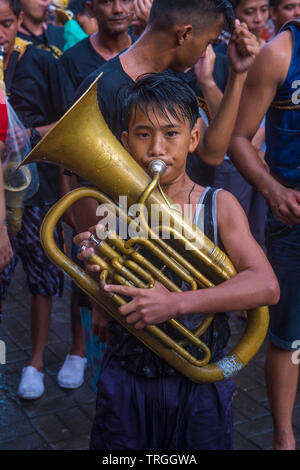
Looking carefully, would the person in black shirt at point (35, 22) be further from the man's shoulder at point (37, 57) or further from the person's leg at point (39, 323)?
the person's leg at point (39, 323)

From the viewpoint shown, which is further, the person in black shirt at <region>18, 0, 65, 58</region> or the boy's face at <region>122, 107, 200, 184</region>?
the person in black shirt at <region>18, 0, 65, 58</region>

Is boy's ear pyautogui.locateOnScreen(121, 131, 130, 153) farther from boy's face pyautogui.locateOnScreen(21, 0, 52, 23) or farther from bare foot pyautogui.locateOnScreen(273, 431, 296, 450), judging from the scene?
boy's face pyautogui.locateOnScreen(21, 0, 52, 23)

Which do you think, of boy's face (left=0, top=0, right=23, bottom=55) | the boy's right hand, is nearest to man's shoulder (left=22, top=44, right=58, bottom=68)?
boy's face (left=0, top=0, right=23, bottom=55)

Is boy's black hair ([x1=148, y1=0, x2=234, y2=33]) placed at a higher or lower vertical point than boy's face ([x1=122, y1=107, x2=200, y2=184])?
higher

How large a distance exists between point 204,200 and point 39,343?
191 cm

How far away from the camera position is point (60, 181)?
3.31 m

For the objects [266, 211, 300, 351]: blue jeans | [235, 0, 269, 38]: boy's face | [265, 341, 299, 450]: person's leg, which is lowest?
[265, 341, 299, 450]: person's leg

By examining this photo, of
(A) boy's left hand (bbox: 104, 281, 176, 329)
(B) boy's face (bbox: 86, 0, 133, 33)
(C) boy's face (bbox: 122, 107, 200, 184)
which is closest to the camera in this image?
(A) boy's left hand (bbox: 104, 281, 176, 329)

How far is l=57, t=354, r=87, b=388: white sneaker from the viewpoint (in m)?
3.32

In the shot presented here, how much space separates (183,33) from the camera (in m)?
2.21

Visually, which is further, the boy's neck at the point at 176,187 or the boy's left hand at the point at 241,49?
the boy's left hand at the point at 241,49

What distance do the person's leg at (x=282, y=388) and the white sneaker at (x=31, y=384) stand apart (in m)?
1.34

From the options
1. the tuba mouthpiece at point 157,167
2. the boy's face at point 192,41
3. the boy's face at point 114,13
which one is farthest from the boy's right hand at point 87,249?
the boy's face at point 114,13

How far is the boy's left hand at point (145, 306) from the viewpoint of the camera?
169 centimetres
